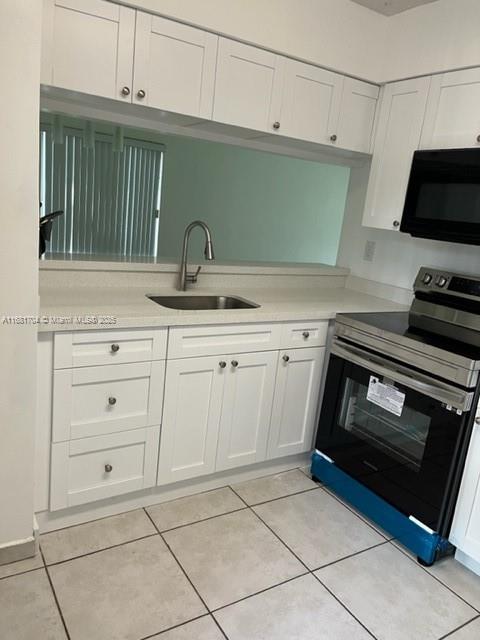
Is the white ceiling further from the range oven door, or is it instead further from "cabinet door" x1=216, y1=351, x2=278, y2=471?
"cabinet door" x1=216, y1=351, x2=278, y2=471

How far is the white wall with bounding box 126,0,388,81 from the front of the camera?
2105mm

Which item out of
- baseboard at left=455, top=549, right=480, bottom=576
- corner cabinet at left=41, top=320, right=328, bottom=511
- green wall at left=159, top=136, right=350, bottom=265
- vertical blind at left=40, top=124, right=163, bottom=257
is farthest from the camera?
vertical blind at left=40, top=124, right=163, bottom=257

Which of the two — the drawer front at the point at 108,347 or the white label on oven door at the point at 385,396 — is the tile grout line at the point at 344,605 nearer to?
the white label on oven door at the point at 385,396

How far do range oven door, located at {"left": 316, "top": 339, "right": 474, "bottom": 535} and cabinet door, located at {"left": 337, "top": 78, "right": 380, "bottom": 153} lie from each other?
1156 mm

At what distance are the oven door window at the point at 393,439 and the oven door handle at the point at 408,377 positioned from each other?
0.03 meters

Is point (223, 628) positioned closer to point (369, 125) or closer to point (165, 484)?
point (165, 484)

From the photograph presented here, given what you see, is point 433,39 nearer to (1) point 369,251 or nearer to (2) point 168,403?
(1) point 369,251

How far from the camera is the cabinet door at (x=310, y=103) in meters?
2.43

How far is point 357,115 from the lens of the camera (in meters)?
2.70

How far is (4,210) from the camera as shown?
4.94 feet

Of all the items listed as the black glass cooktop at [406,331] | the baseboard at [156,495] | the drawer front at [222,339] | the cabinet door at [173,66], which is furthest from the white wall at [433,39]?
the baseboard at [156,495]

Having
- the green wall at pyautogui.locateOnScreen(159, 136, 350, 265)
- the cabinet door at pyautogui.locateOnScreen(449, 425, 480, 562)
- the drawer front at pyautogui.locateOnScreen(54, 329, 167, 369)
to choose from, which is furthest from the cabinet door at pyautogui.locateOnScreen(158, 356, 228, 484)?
the green wall at pyautogui.locateOnScreen(159, 136, 350, 265)

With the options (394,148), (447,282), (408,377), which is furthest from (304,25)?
(408,377)

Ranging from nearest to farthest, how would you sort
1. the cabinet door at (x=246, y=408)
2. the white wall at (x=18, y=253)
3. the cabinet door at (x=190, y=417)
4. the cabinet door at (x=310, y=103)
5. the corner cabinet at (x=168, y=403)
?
1. the white wall at (x=18, y=253)
2. the corner cabinet at (x=168, y=403)
3. the cabinet door at (x=190, y=417)
4. the cabinet door at (x=246, y=408)
5. the cabinet door at (x=310, y=103)
